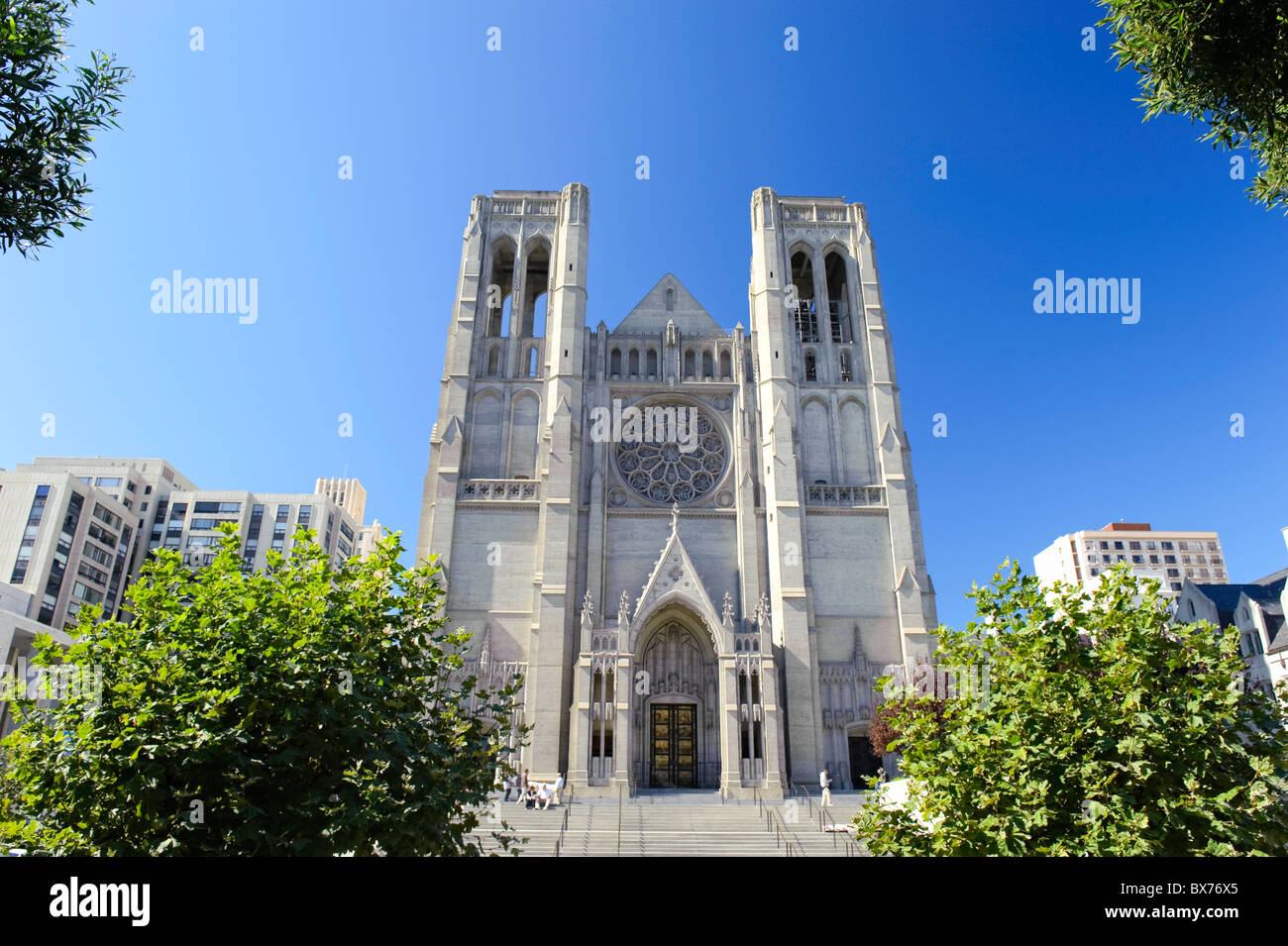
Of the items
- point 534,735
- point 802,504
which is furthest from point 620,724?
point 802,504

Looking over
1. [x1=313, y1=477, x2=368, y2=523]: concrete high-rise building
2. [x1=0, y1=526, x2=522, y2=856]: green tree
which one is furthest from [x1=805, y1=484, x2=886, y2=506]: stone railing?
[x1=313, y1=477, x2=368, y2=523]: concrete high-rise building

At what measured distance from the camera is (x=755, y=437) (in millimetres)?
37500

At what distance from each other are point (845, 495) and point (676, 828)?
18.1 m

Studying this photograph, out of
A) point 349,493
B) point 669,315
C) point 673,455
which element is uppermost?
point 349,493

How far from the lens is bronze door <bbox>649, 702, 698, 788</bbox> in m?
31.5

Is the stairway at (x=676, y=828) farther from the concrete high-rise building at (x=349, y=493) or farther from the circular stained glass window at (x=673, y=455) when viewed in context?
the concrete high-rise building at (x=349, y=493)

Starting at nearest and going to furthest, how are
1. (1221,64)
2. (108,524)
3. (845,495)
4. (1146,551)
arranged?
1. (1221,64)
2. (845,495)
3. (108,524)
4. (1146,551)

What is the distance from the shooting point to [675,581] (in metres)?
32.5

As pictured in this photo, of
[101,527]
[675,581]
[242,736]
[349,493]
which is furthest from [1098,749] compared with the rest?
[349,493]

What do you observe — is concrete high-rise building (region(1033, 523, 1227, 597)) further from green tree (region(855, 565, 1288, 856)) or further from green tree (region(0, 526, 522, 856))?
green tree (region(0, 526, 522, 856))

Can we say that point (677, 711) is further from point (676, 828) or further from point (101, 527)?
point (101, 527)

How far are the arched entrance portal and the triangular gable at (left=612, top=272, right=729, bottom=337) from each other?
15501mm
